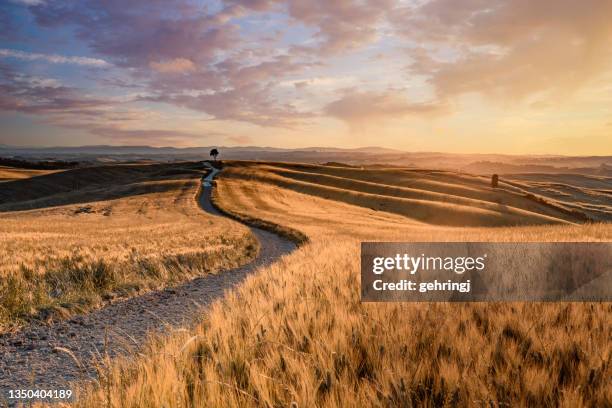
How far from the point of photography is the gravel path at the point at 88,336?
18.0 feet

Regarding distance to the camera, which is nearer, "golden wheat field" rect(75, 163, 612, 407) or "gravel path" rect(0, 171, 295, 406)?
"golden wheat field" rect(75, 163, 612, 407)

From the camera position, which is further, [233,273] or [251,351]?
[233,273]

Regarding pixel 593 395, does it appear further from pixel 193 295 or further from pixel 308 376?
pixel 193 295

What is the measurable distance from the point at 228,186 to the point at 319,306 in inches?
2780

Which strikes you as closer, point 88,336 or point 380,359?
point 380,359

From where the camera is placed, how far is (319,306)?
170 inches

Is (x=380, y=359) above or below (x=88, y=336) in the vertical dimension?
above

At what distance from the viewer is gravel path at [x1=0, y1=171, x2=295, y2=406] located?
5.50m

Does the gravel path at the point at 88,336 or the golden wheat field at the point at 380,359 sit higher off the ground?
the golden wheat field at the point at 380,359

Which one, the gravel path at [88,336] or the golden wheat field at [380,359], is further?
the gravel path at [88,336]

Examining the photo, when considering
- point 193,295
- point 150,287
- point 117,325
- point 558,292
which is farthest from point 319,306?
point 150,287

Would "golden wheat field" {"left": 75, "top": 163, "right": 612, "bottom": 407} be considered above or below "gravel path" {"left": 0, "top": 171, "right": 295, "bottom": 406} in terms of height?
above

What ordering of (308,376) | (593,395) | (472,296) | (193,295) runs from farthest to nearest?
(193,295) < (472,296) < (308,376) < (593,395)

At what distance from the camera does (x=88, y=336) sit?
7523 mm
